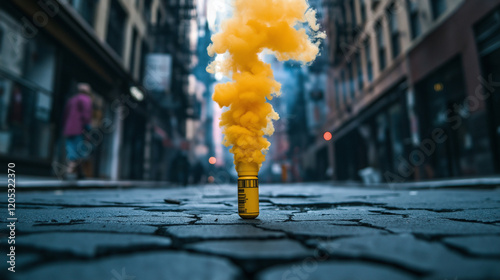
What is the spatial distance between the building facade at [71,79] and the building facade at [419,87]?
10442mm

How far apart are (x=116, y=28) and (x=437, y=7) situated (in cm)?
1229

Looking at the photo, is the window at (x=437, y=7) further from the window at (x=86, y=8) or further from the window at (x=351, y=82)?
the window at (x=86, y=8)

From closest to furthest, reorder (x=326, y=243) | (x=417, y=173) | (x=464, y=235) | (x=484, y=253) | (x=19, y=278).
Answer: (x=19, y=278) → (x=484, y=253) → (x=326, y=243) → (x=464, y=235) → (x=417, y=173)

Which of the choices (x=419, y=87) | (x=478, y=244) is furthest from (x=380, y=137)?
(x=478, y=244)

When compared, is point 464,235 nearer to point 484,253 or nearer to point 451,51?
point 484,253

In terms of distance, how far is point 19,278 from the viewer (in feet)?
2.69

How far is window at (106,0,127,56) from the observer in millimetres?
12469

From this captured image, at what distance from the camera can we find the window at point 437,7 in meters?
9.65

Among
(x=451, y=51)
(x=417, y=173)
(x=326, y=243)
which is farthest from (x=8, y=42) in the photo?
(x=417, y=173)

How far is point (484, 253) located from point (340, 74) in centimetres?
2035

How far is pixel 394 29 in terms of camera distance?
41.8 ft

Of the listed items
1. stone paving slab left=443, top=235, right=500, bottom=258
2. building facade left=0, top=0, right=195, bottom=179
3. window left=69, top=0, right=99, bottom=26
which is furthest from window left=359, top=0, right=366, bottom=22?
stone paving slab left=443, top=235, right=500, bottom=258

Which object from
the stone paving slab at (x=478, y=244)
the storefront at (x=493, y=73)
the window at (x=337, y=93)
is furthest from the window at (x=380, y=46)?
the stone paving slab at (x=478, y=244)

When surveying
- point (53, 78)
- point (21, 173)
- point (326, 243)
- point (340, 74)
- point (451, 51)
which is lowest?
point (326, 243)
